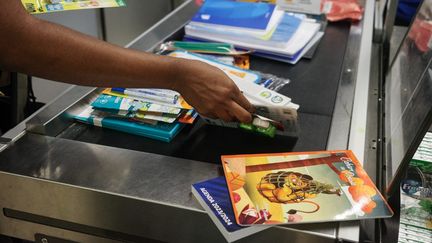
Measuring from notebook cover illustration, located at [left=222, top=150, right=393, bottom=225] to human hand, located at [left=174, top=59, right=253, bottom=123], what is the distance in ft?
0.35

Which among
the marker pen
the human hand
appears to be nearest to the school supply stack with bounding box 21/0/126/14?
the marker pen

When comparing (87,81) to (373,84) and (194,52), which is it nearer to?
(194,52)

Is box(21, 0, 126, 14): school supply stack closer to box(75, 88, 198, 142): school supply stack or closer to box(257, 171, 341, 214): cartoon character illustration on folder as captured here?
box(75, 88, 198, 142): school supply stack

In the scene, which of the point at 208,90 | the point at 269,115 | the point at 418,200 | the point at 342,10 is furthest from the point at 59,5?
the point at 342,10

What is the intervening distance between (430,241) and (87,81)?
72 centimetres

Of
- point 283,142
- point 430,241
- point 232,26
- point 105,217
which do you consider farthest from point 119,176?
point 232,26

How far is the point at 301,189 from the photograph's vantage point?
2.62 feet

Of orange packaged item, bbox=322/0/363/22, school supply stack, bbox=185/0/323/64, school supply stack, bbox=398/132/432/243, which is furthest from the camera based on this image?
orange packaged item, bbox=322/0/363/22

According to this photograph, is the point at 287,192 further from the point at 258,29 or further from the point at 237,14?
the point at 237,14

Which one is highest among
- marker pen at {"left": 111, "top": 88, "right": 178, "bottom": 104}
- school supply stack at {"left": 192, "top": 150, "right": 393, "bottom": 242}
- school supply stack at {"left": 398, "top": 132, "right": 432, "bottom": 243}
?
marker pen at {"left": 111, "top": 88, "right": 178, "bottom": 104}

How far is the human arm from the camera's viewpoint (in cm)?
80

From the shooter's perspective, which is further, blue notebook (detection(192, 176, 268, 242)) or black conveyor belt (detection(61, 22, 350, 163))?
black conveyor belt (detection(61, 22, 350, 163))

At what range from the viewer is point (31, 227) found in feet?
3.08

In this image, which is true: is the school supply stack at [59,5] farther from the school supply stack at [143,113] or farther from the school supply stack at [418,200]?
the school supply stack at [418,200]
